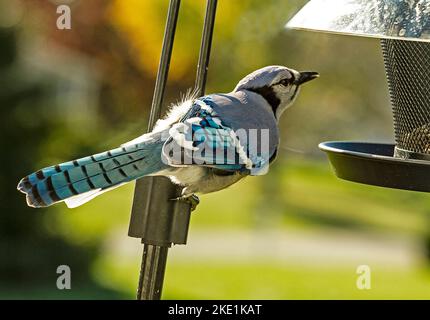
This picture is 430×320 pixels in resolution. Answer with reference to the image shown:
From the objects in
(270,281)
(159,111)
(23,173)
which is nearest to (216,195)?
(270,281)

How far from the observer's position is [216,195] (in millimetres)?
11188

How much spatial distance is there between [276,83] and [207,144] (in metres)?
0.45

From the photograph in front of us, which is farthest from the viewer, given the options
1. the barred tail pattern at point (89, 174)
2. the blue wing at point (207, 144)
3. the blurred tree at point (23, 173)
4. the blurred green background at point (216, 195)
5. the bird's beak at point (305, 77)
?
the blurred green background at point (216, 195)

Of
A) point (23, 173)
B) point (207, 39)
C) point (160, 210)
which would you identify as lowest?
point (160, 210)

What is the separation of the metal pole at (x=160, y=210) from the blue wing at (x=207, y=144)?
98 millimetres

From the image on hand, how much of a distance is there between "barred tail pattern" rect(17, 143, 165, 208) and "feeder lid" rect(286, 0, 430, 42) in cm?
63

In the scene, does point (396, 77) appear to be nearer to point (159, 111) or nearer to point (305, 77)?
point (305, 77)

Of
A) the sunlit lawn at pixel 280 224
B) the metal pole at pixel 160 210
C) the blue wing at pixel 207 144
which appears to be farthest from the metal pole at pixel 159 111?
the sunlit lawn at pixel 280 224

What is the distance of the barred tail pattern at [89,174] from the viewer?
7.96 feet

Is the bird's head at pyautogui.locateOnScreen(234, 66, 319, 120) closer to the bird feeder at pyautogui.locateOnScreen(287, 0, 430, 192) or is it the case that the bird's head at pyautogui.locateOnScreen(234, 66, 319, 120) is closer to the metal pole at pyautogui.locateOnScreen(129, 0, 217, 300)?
the bird feeder at pyautogui.locateOnScreen(287, 0, 430, 192)

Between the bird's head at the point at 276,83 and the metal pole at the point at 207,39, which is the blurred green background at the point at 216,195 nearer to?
the bird's head at the point at 276,83

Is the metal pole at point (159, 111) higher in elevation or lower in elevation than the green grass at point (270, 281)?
lower
